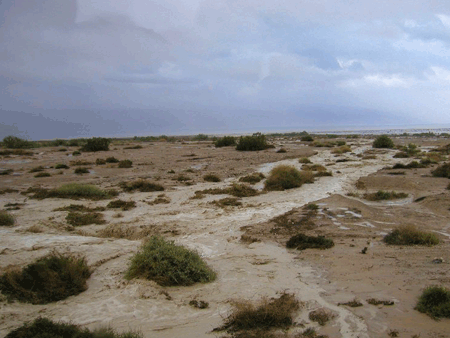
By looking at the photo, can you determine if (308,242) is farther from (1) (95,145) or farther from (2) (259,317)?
(1) (95,145)

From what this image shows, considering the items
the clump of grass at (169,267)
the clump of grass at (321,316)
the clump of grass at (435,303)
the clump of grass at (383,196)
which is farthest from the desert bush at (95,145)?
the clump of grass at (435,303)

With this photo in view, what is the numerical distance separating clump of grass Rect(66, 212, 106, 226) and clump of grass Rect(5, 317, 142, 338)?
5.86 m

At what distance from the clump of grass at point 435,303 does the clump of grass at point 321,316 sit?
131 cm

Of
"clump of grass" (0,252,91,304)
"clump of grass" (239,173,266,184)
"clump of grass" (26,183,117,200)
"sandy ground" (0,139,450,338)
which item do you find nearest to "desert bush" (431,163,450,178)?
"sandy ground" (0,139,450,338)

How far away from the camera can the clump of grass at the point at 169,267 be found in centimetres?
612

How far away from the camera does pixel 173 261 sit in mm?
6336

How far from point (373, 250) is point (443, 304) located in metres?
2.86

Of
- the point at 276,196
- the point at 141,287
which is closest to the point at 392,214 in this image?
the point at 276,196

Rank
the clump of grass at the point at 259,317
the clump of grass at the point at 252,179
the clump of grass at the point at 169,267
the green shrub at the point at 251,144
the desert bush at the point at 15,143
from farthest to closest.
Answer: the desert bush at the point at 15,143
the green shrub at the point at 251,144
the clump of grass at the point at 252,179
the clump of grass at the point at 169,267
the clump of grass at the point at 259,317

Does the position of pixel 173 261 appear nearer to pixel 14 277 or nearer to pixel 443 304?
pixel 14 277

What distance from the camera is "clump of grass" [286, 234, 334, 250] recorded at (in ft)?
26.2

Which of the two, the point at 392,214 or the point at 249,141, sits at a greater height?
the point at 249,141

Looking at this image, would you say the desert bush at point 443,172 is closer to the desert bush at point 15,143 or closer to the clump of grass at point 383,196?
the clump of grass at point 383,196

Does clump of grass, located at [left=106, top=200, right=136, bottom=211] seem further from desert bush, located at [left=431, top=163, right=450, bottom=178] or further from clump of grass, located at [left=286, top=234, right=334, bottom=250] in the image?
desert bush, located at [left=431, top=163, right=450, bottom=178]
